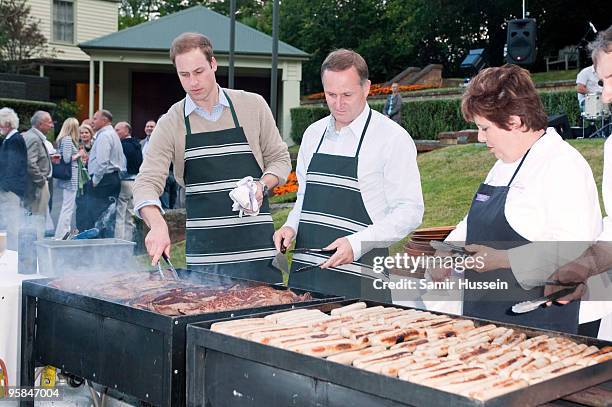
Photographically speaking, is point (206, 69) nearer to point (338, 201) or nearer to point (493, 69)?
point (338, 201)

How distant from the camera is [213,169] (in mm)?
3816

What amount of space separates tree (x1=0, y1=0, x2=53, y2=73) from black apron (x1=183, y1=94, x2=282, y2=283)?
21.4 meters

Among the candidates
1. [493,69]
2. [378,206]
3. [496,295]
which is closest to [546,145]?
[493,69]

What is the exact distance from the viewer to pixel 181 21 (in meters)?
23.2

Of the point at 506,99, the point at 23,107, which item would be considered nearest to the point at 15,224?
the point at 506,99

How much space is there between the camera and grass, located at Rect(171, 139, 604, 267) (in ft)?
30.8

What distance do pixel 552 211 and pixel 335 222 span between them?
3.79 ft

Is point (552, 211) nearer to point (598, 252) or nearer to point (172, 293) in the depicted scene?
point (598, 252)

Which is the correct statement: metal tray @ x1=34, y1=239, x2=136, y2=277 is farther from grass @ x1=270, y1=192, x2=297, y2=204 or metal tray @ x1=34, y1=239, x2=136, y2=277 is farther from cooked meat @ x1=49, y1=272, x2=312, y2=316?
grass @ x1=270, y1=192, x2=297, y2=204

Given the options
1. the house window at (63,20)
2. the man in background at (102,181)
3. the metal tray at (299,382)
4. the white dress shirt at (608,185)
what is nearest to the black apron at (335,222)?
the metal tray at (299,382)

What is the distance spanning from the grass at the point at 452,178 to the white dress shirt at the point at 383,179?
5.08 metres

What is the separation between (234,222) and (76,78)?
85.8 ft

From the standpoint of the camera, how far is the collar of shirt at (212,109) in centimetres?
385

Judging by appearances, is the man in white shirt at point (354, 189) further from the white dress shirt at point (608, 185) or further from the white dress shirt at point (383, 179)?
A: the white dress shirt at point (608, 185)
